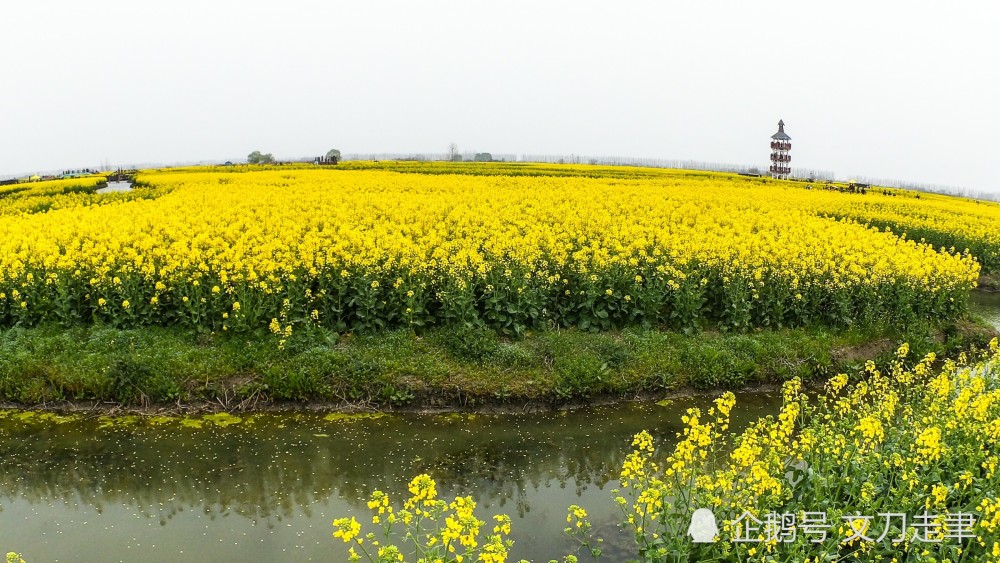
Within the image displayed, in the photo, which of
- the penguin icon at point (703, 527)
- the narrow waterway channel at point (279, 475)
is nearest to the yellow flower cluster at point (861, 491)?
the penguin icon at point (703, 527)

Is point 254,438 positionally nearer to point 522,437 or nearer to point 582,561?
point 522,437

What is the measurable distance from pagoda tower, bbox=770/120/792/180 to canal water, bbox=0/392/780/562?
234 feet

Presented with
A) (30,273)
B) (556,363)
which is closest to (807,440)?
(556,363)

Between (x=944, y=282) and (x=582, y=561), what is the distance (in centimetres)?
1045

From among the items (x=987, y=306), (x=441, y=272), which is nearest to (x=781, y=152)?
(x=987, y=306)

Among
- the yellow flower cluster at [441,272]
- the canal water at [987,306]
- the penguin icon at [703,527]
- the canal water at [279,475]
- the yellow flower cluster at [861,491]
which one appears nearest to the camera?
the yellow flower cluster at [861,491]

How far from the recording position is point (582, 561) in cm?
579

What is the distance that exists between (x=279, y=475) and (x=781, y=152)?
7667cm

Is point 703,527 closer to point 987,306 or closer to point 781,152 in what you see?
point 987,306

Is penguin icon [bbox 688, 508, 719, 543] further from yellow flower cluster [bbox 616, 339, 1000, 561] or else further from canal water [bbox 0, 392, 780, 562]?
canal water [bbox 0, 392, 780, 562]

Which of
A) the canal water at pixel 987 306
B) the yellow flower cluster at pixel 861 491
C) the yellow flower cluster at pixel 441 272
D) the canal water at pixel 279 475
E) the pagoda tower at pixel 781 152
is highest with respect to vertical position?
the pagoda tower at pixel 781 152

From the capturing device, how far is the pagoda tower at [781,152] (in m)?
72.7

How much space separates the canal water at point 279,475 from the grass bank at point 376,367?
1.14 feet

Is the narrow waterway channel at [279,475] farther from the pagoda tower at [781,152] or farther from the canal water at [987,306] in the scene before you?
the pagoda tower at [781,152]
